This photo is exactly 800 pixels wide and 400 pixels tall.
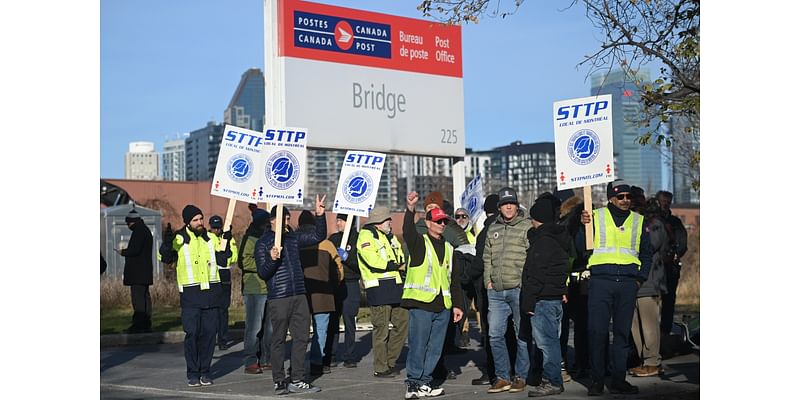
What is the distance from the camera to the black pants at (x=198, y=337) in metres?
13.8

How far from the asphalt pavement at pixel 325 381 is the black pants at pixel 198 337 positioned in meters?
0.25

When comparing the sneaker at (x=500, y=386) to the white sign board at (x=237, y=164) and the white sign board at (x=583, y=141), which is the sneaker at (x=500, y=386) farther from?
the white sign board at (x=237, y=164)

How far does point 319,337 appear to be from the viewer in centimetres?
1462

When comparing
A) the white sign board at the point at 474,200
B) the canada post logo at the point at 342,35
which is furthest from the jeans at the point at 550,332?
the canada post logo at the point at 342,35

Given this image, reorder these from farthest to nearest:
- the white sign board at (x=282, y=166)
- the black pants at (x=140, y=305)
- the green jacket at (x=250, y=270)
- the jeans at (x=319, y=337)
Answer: the black pants at (x=140, y=305) → the green jacket at (x=250, y=270) → the jeans at (x=319, y=337) → the white sign board at (x=282, y=166)

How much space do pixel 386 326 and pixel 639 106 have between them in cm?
443

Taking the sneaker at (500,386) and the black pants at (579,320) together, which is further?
the black pants at (579,320)

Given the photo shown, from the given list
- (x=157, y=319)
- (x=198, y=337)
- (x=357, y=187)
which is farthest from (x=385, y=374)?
(x=157, y=319)

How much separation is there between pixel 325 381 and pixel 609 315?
3.75 m

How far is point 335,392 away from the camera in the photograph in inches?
521

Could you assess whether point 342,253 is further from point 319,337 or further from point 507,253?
point 507,253

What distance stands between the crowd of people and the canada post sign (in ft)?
18.0

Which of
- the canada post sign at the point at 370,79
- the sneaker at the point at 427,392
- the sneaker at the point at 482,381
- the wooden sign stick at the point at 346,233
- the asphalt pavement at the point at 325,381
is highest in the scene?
the canada post sign at the point at 370,79
